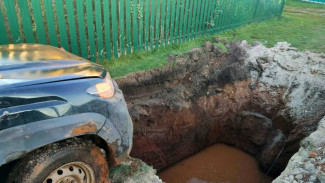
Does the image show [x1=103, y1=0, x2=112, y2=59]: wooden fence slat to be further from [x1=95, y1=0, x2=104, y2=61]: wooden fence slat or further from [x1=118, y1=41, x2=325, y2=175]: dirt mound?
[x1=118, y1=41, x2=325, y2=175]: dirt mound

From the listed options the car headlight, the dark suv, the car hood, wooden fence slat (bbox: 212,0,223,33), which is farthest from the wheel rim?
wooden fence slat (bbox: 212,0,223,33)

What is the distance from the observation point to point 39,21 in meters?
4.40

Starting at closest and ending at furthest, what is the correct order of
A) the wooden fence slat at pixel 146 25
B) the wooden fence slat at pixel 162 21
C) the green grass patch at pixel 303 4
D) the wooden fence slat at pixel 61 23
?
the wooden fence slat at pixel 61 23 < the wooden fence slat at pixel 146 25 < the wooden fence slat at pixel 162 21 < the green grass patch at pixel 303 4

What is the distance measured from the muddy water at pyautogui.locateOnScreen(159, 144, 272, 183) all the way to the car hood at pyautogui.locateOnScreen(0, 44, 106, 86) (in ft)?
11.9

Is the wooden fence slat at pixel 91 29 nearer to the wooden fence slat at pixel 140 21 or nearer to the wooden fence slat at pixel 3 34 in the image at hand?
the wooden fence slat at pixel 140 21

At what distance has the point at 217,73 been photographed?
248 inches

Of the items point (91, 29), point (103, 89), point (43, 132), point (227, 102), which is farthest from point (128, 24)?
point (43, 132)

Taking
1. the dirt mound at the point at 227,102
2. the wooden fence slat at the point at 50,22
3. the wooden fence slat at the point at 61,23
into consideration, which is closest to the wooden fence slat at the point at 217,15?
the dirt mound at the point at 227,102

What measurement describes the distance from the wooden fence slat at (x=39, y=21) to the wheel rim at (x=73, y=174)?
2917 millimetres

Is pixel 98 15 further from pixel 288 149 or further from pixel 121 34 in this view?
pixel 288 149

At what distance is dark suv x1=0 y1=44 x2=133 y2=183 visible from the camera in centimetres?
201

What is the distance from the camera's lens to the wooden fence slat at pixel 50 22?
4.40 meters

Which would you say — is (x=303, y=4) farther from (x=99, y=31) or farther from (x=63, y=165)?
(x=63, y=165)

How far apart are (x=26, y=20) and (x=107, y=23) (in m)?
1.50
